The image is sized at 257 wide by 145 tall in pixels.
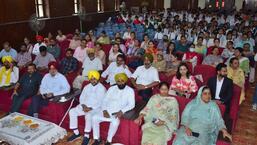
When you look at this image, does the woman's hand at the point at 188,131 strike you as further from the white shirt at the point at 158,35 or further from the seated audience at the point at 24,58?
the white shirt at the point at 158,35

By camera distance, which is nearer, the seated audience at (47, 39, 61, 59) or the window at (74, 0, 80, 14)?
the seated audience at (47, 39, 61, 59)

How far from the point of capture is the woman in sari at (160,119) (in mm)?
3754

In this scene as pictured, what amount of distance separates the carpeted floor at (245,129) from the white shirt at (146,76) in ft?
5.19

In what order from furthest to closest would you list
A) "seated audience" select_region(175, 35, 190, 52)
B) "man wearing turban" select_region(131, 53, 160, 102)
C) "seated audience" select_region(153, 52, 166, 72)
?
"seated audience" select_region(175, 35, 190, 52), "seated audience" select_region(153, 52, 166, 72), "man wearing turban" select_region(131, 53, 160, 102)

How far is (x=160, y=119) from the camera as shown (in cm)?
396

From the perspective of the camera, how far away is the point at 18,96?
5.13 m

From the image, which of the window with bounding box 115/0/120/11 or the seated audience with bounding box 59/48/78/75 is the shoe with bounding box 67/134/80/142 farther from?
the window with bounding box 115/0/120/11

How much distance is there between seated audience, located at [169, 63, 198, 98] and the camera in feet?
15.7

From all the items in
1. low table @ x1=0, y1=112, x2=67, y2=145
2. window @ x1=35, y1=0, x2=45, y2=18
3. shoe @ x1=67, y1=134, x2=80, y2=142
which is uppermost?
window @ x1=35, y1=0, x2=45, y2=18

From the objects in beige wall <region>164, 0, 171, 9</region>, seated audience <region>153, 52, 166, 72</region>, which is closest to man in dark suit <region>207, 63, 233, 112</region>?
seated audience <region>153, 52, 166, 72</region>

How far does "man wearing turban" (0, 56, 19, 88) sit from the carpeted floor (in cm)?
63

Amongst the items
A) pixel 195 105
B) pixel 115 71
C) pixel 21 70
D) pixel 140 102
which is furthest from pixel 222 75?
pixel 21 70

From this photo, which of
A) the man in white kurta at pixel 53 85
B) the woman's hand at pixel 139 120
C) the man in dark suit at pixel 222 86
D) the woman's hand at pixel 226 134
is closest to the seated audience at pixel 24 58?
the man in white kurta at pixel 53 85

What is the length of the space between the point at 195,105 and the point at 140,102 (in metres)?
1.04
